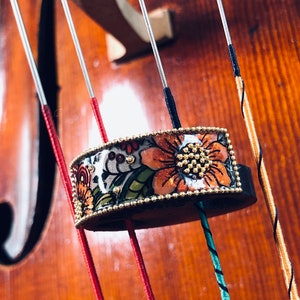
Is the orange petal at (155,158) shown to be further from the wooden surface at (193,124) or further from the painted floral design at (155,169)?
the wooden surface at (193,124)

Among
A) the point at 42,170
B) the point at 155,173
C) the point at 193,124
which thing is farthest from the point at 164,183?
the point at 42,170

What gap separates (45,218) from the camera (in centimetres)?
82

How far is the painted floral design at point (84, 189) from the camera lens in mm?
481

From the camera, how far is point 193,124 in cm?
74

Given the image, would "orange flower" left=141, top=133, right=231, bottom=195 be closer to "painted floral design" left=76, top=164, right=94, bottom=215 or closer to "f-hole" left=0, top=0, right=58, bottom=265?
"painted floral design" left=76, top=164, right=94, bottom=215

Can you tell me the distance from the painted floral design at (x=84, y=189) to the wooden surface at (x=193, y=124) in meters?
0.24

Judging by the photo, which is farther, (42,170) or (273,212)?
(42,170)

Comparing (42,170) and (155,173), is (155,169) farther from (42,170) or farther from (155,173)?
(42,170)

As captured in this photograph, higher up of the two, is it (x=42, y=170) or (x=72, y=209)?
(x=42, y=170)

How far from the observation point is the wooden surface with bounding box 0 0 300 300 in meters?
0.67

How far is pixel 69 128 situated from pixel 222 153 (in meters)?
0.40

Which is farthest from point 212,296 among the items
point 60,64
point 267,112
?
point 60,64

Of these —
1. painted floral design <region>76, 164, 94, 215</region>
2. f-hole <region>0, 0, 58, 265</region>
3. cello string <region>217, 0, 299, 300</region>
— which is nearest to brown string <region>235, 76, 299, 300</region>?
cello string <region>217, 0, 299, 300</region>

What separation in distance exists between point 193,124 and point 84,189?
0.27 m
